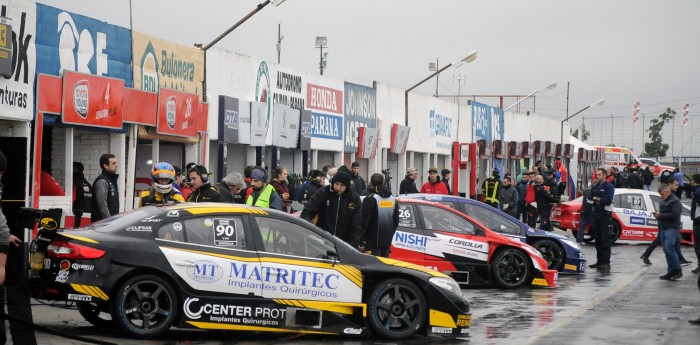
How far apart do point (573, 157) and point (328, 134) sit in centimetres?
3910

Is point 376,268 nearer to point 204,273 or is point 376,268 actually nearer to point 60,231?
point 204,273

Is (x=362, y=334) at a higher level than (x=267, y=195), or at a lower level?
lower

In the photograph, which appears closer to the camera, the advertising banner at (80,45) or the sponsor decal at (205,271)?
the sponsor decal at (205,271)

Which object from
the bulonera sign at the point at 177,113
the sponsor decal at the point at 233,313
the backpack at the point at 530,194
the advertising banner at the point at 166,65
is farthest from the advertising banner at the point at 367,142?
the sponsor decal at the point at 233,313

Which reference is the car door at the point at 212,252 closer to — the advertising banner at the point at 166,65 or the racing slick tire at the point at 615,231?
the advertising banner at the point at 166,65

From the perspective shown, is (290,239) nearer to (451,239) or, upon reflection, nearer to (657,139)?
(451,239)

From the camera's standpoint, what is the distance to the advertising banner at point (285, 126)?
27.8m

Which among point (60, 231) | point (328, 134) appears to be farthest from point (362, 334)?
point (328, 134)

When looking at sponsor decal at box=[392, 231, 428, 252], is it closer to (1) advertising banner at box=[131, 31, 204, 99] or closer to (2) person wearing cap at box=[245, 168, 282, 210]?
(2) person wearing cap at box=[245, 168, 282, 210]

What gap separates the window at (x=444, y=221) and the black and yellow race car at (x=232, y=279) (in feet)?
19.6

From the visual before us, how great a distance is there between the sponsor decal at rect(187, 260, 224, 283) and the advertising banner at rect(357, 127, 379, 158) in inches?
902

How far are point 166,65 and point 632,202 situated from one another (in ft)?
40.8

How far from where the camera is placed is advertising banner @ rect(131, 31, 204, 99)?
71.6 ft

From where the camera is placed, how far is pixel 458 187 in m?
46.2
